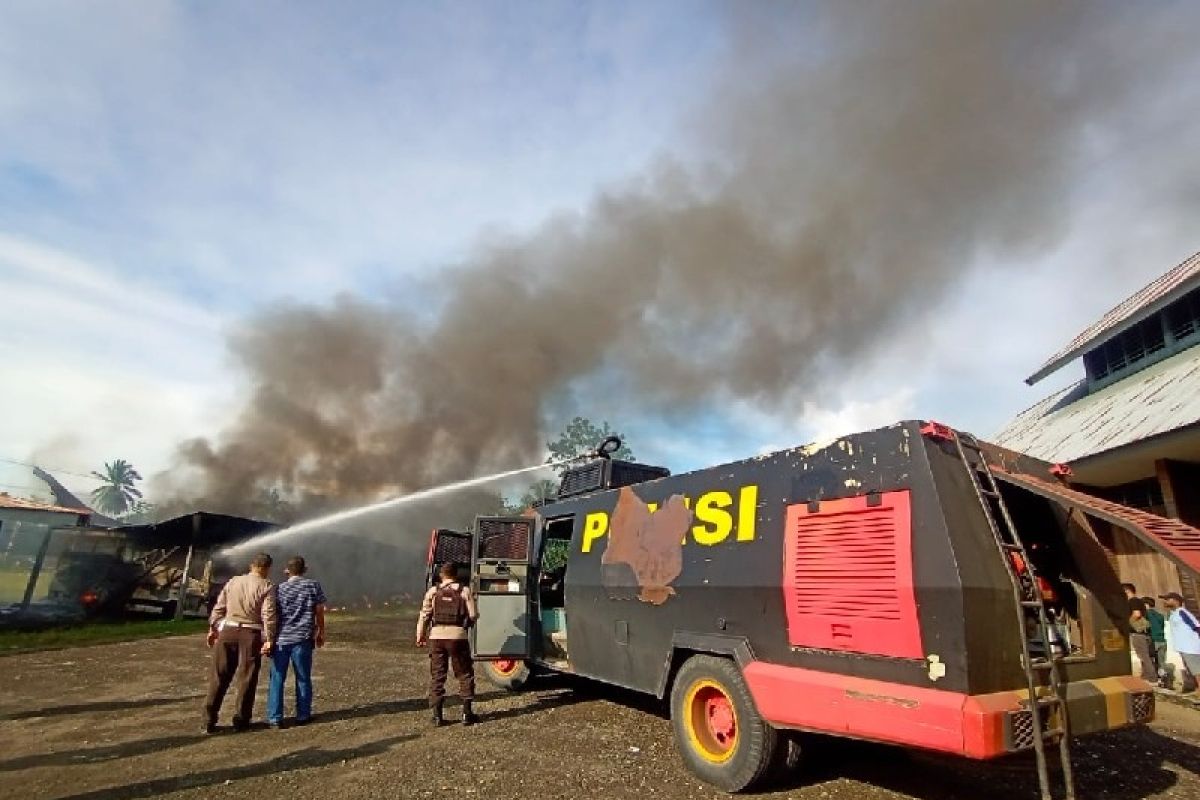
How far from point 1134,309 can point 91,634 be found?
75.1 ft

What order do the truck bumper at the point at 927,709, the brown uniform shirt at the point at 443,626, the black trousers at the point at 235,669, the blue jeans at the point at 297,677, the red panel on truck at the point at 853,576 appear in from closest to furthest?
the truck bumper at the point at 927,709, the red panel on truck at the point at 853,576, the black trousers at the point at 235,669, the blue jeans at the point at 297,677, the brown uniform shirt at the point at 443,626

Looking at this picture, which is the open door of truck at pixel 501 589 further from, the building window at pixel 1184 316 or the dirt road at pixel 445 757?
the building window at pixel 1184 316

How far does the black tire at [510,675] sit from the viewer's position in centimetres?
826

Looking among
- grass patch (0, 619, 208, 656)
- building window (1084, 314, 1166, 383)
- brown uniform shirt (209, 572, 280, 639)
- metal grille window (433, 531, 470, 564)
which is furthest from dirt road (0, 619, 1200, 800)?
building window (1084, 314, 1166, 383)

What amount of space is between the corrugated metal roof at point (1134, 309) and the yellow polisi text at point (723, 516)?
11823mm

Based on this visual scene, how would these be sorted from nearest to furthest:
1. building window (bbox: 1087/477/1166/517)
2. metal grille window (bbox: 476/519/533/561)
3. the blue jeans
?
the blue jeans < metal grille window (bbox: 476/519/533/561) < building window (bbox: 1087/477/1166/517)

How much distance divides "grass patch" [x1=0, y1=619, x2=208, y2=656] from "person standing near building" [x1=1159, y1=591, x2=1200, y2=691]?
18139mm

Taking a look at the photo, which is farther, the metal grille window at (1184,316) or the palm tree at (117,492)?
the palm tree at (117,492)

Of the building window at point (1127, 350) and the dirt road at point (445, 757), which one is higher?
the building window at point (1127, 350)

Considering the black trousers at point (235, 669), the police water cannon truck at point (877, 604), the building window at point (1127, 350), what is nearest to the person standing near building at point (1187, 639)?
the police water cannon truck at point (877, 604)

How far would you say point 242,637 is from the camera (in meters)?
6.67

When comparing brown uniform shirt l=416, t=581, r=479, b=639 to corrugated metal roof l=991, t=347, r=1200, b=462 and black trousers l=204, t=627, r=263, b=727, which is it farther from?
corrugated metal roof l=991, t=347, r=1200, b=462

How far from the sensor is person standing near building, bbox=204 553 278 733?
6.51m

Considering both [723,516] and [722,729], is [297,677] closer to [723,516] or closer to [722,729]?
[722,729]
